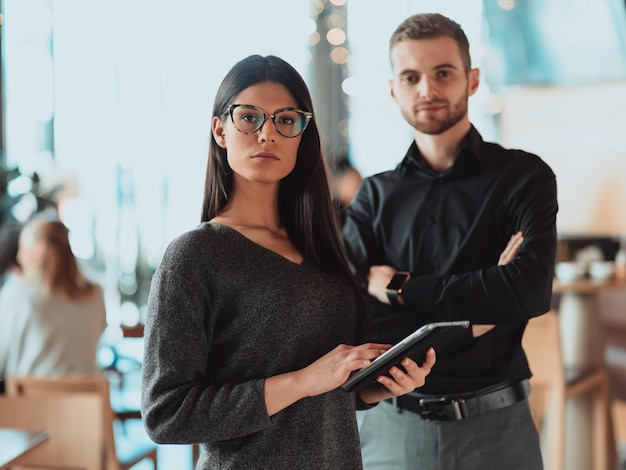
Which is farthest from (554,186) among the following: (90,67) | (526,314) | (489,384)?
(90,67)

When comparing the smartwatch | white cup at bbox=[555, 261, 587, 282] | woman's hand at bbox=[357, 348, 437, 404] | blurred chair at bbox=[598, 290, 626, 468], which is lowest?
blurred chair at bbox=[598, 290, 626, 468]

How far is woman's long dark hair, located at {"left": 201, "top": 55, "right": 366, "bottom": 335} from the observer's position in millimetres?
1630

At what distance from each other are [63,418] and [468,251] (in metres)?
1.57

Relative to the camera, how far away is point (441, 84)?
2047 mm

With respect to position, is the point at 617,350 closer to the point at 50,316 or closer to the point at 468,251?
the point at 50,316

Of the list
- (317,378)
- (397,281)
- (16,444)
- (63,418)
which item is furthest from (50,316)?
(317,378)

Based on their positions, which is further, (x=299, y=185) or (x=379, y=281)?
(x=379, y=281)

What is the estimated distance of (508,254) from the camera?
1.98 meters

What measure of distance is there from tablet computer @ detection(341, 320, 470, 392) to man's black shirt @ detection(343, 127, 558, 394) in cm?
44

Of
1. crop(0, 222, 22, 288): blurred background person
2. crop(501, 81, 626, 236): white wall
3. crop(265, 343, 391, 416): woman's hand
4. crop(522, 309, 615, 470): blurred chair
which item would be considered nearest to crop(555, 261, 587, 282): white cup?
crop(522, 309, 615, 470): blurred chair

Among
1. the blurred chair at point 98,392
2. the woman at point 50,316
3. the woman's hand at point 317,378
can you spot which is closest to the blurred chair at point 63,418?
the blurred chair at point 98,392

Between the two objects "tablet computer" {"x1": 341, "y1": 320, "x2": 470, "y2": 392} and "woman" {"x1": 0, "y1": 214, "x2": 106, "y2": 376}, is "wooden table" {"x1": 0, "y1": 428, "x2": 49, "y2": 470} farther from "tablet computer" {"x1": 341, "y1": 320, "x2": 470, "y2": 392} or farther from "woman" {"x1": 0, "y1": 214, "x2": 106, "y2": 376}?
"woman" {"x1": 0, "y1": 214, "x2": 106, "y2": 376}

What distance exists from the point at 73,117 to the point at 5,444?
425 centimetres

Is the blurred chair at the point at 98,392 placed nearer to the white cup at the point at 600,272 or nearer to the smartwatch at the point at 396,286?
the smartwatch at the point at 396,286
